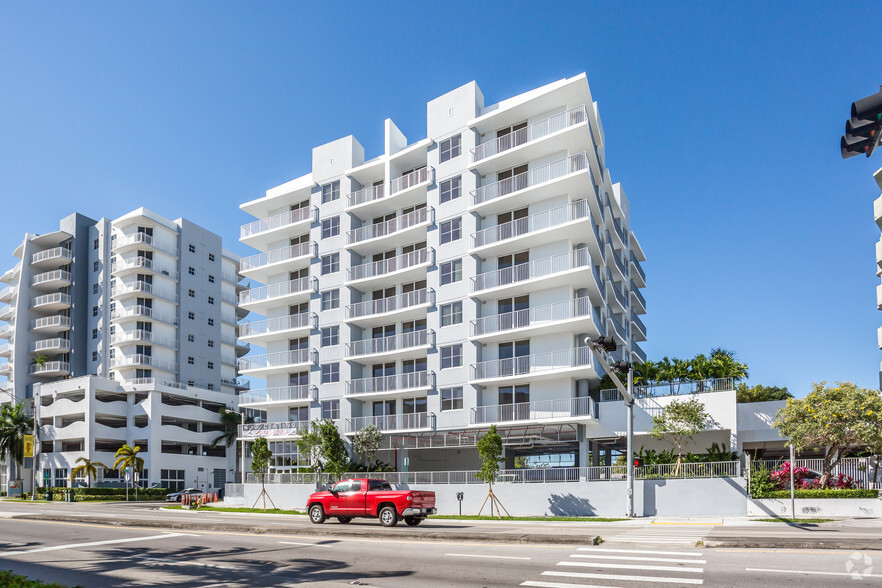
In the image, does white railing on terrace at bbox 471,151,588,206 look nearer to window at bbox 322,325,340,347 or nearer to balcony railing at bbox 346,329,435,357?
balcony railing at bbox 346,329,435,357

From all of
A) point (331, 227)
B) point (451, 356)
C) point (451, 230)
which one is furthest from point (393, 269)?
point (451, 356)

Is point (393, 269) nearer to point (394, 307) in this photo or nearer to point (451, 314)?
point (394, 307)

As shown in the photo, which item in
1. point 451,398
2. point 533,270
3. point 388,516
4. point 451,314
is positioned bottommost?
point 388,516

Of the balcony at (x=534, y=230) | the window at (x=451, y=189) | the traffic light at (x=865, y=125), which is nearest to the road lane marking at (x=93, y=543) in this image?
the traffic light at (x=865, y=125)

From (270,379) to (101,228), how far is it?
4192cm

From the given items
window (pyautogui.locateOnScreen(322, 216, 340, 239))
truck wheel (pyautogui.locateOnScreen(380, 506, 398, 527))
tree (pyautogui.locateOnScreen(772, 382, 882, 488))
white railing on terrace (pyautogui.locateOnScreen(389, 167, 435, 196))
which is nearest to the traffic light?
truck wheel (pyautogui.locateOnScreen(380, 506, 398, 527))

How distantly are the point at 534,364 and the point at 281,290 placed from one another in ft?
77.4

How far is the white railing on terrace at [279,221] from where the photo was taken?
5538 centimetres

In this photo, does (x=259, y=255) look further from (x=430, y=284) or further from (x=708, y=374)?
(x=708, y=374)

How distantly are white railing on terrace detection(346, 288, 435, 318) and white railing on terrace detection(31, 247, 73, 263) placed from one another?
5180 cm

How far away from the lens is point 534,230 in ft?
142

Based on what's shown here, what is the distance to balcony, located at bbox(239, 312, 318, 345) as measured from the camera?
53847 mm

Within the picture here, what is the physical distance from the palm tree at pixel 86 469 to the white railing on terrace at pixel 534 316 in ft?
151

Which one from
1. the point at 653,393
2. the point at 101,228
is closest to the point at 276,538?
the point at 653,393
